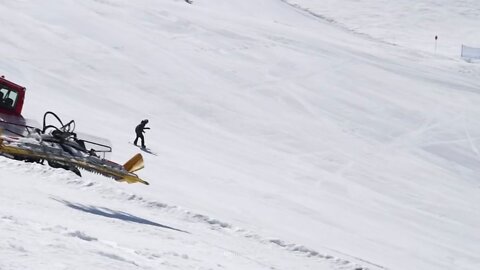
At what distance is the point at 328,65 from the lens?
38.8m

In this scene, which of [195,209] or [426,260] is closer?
[195,209]

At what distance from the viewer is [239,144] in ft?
89.6

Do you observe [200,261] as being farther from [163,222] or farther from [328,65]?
[328,65]

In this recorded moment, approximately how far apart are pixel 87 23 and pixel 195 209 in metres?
25.1

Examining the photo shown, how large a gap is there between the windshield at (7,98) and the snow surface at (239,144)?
2.14m

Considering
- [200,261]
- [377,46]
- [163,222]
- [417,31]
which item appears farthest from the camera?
→ [417,31]

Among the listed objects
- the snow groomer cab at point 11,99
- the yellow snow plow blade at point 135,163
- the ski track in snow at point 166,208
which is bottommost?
the ski track in snow at point 166,208

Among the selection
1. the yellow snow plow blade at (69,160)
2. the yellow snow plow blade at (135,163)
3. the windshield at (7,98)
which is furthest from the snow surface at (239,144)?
the windshield at (7,98)

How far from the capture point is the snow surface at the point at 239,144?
39.0 ft

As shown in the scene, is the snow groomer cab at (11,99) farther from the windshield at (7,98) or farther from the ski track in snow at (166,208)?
the ski track in snow at (166,208)

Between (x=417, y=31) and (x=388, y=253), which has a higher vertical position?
(x=417, y=31)

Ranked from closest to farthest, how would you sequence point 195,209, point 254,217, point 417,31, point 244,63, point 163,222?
1. point 163,222
2. point 195,209
3. point 254,217
4. point 244,63
5. point 417,31

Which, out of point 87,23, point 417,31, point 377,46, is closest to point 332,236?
point 87,23

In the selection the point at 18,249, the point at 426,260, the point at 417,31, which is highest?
the point at 417,31
